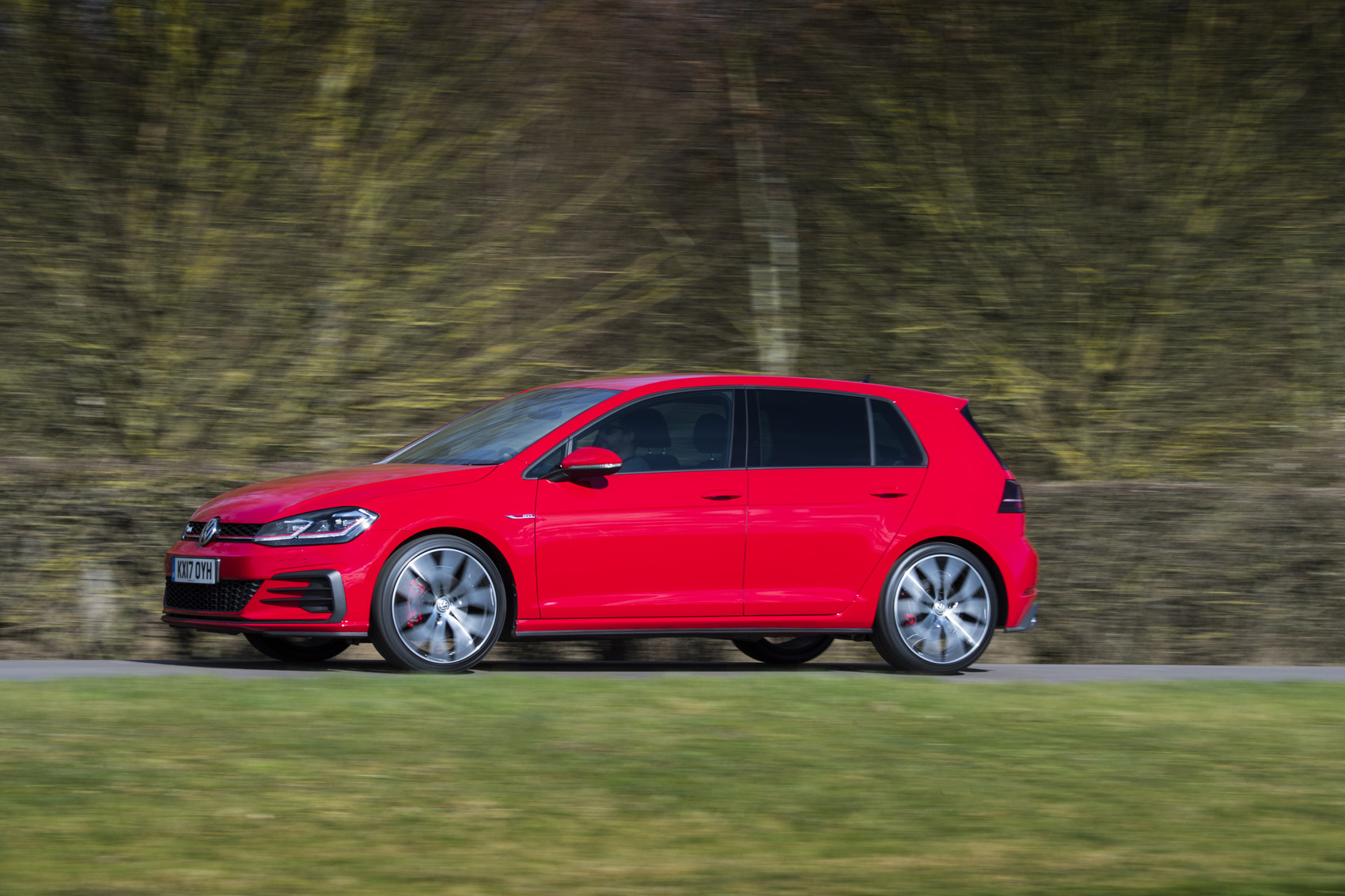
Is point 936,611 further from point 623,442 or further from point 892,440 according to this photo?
point 623,442

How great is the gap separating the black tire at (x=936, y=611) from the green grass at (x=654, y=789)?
3.84 ft

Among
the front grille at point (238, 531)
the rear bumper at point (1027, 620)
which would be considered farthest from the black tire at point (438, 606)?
the rear bumper at point (1027, 620)

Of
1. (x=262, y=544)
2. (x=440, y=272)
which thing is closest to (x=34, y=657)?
(x=262, y=544)

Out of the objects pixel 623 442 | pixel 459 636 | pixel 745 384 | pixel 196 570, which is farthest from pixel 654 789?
pixel 745 384

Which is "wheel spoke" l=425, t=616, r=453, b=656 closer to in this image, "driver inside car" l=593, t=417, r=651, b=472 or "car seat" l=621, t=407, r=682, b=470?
"driver inside car" l=593, t=417, r=651, b=472

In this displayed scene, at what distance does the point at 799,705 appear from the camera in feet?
27.5

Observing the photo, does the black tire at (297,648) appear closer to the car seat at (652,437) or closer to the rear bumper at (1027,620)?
the car seat at (652,437)

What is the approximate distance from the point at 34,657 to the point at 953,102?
7.83m

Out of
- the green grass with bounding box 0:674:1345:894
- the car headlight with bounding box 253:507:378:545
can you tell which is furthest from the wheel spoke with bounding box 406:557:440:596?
the green grass with bounding box 0:674:1345:894

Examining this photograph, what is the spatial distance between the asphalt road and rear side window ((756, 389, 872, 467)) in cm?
120

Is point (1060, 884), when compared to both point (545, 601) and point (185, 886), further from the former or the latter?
point (545, 601)

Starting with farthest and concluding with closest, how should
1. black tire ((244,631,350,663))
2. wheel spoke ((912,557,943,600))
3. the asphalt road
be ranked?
black tire ((244,631,350,663)) < wheel spoke ((912,557,943,600)) < the asphalt road

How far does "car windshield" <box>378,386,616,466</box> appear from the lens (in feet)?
32.5

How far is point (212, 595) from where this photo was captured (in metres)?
9.39
